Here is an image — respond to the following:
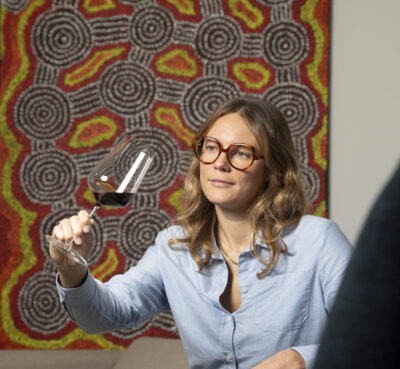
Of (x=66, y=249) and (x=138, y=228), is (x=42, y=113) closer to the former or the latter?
(x=138, y=228)

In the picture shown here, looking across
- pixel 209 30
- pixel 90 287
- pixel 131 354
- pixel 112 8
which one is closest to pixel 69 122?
pixel 112 8

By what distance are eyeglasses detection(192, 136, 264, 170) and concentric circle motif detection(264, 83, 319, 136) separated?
1043 mm

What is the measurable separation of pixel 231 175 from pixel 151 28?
4.31 ft

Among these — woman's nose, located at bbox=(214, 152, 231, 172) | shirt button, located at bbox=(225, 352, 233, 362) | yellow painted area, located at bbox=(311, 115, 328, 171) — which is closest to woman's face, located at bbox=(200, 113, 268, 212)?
woman's nose, located at bbox=(214, 152, 231, 172)

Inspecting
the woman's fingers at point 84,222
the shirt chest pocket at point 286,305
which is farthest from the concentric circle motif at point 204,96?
the woman's fingers at point 84,222

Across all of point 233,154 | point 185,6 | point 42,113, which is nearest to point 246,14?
point 185,6

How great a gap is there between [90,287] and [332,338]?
53.1 inches

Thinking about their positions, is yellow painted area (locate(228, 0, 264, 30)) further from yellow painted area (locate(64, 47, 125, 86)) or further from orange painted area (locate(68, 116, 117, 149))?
orange painted area (locate(68, 116, 117, 149))

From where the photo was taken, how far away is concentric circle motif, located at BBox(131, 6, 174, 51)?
284 centimetres

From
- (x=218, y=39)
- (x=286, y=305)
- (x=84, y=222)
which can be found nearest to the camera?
(x=84, y=222)

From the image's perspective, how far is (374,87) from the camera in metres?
2.70

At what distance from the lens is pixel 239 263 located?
176cm

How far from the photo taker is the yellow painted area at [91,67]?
288cm

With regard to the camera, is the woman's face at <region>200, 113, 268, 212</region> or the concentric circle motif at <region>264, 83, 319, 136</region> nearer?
the woman's face at <region>200, 113, 268, 212</region>
